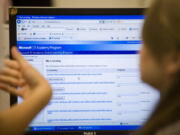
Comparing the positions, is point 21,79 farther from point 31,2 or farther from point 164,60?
point 31,2

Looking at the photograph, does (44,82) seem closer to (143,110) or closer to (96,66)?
(96,66)

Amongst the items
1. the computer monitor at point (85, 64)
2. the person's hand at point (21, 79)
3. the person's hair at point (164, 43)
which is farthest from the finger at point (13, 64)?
the person's hair at point (164, 43)

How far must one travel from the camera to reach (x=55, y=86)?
3.43ft

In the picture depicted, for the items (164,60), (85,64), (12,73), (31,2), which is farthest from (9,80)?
(31,2)

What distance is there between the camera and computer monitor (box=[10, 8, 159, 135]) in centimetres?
103

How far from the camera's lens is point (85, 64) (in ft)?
3.43

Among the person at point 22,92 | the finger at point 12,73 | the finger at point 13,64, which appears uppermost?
the finger at point 13,64

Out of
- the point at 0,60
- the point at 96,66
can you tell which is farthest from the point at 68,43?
the point at 0,60

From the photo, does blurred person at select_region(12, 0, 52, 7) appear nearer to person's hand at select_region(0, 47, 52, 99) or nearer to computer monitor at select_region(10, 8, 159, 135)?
computer monitor at select_region(10, 8, 159, 135)

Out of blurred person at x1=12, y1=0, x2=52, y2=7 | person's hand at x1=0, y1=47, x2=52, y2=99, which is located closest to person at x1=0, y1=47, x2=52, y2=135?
person's hand at x1=0, y1=47, x2=52, y2=99

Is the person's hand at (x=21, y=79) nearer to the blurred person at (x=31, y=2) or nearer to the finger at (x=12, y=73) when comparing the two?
the finger at (x=12, y=73)

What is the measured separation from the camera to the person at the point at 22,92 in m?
0.74

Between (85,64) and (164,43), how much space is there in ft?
1.38

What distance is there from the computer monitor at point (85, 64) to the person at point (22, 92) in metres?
0.21
